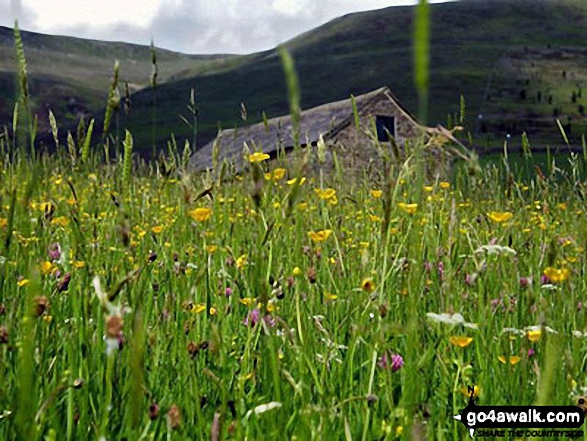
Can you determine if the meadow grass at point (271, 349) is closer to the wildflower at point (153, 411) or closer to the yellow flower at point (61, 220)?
the wildflower at point (153, 411)

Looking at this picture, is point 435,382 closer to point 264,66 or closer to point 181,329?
point 181,329

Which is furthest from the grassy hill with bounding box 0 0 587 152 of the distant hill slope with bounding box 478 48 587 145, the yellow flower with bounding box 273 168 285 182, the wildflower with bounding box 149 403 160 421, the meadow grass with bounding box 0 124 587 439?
the wildflower with bounding box 149 403 160 421

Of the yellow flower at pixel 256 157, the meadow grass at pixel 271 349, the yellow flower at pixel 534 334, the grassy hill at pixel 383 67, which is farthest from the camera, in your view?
the grassy hill at pixel 383 67

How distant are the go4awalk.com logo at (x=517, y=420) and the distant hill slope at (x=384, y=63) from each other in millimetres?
75932

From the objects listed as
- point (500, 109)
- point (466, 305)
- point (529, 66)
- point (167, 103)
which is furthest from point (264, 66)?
point (466, 305)

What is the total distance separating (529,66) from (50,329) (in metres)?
108

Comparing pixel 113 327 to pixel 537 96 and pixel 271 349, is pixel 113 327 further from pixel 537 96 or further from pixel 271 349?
pixel 537 96

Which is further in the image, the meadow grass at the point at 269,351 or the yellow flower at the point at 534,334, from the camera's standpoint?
the yellow flower at the point at 534,334

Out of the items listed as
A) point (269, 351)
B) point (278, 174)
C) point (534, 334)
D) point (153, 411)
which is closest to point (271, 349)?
point (269, 351)

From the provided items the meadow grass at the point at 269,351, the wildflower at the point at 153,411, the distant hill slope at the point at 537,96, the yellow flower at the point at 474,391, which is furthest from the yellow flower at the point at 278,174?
the distant hill slope at the point at 537,96

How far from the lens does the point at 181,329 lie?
2453 mm

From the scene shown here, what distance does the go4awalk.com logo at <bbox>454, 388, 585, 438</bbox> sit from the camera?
5.84 ft

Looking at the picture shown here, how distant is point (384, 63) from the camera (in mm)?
121000

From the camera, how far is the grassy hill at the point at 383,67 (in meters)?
101
